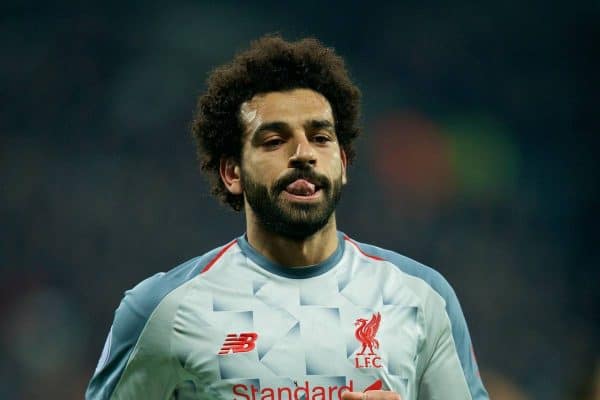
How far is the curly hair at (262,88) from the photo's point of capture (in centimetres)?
247

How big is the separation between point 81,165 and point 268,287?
3.21 metres

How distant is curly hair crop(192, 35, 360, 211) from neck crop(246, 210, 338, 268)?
0.28m

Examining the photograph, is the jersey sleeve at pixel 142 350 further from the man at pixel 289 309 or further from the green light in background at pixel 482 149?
the green light in background at pixel 482 149

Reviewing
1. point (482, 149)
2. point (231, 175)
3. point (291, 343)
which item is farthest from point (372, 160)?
point (291, 343)

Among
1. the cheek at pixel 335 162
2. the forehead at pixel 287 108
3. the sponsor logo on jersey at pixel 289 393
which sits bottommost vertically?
the sponsor logo on jersey at pixel 289 393

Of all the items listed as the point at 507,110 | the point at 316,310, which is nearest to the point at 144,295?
the point at 316,310

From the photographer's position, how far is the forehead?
2326 millimetres

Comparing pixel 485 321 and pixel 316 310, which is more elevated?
pixel 316 310

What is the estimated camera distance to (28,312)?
499 centimetres

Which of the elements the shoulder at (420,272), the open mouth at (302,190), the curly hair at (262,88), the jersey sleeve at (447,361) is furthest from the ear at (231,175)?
the jersey sleeve at (447,361)

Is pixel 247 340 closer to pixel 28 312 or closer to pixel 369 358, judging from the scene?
pixel 369 358

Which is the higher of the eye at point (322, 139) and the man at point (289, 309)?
the eye at point (322, 139)

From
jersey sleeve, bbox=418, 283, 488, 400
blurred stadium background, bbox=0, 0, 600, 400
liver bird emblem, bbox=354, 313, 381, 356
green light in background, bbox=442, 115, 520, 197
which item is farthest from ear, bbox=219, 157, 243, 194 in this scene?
green light in background, bbox=442, 115, 520, 197

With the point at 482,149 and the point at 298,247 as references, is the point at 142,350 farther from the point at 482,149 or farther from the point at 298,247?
the point at 482,149
